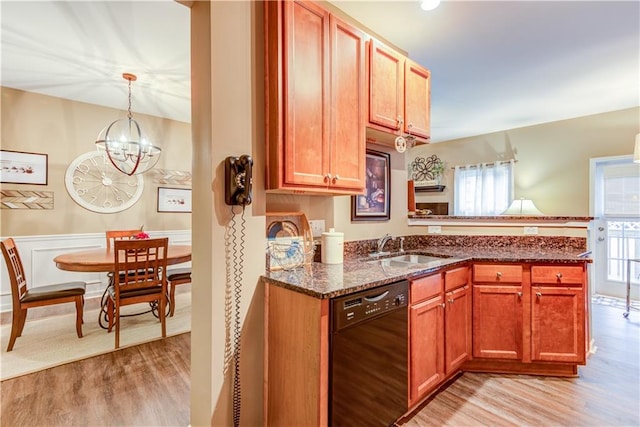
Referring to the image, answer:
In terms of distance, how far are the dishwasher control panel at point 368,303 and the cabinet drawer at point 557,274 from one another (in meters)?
1.25

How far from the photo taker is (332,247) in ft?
6.68

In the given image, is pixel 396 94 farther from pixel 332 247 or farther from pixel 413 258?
pixel 413 258

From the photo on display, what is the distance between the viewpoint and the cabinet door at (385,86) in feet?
6.73

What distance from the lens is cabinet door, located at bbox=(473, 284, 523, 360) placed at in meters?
2.30

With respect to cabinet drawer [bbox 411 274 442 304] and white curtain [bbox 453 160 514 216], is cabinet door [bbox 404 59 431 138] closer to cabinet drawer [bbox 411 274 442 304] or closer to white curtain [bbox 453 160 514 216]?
cabinet drawer [bbox 411 274 442 304]

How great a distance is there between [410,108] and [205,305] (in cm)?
195

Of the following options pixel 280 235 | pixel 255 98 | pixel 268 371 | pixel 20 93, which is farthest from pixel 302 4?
pixel 20 93

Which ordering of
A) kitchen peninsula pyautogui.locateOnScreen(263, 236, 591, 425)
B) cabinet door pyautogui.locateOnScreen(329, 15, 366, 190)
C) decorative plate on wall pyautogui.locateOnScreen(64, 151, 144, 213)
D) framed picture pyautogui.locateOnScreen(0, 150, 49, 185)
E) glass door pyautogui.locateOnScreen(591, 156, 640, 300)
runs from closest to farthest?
kitchen peninsula pyautogui.locateOnScreen(263, 236, 591, 425) < cabinet door pyautogui.locateOnScreen(329, 15, 366, 190) < framed picture pyautogui.locateOnScreen(0, 150, 49, 185) < decorative plate on wall pyautogui.locateOnScreen(64, 151, 144, 213) < glass door pyautogui.locateOnScreen(591, 156, 640, 300)

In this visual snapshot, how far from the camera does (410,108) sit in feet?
7.62

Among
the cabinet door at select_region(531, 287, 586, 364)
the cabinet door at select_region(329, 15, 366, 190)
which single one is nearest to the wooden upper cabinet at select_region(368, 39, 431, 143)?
the cabinet door at select_region(329, 15, 366, 190)

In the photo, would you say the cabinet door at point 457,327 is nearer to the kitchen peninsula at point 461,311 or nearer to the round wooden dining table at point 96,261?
the kitchen peninsula at point 461,311

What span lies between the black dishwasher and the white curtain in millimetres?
4488

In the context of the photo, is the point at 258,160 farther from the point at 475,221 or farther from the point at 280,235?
the point at 475,221

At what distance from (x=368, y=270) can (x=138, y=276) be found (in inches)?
90.2
